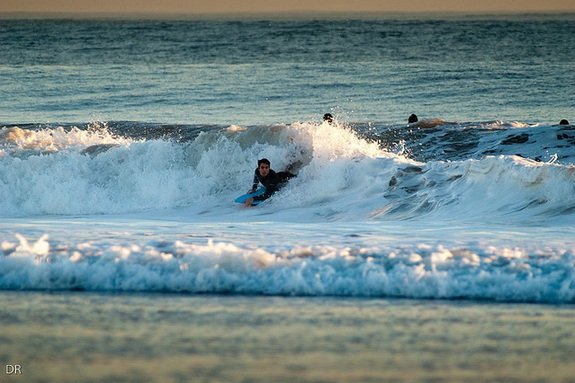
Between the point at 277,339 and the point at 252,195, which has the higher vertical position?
the point at 252,195

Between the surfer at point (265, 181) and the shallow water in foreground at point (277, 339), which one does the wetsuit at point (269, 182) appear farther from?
the shallow water in foreground at point (277, 339)

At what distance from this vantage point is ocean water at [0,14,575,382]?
745 cm

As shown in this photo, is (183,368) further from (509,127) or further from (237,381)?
(509,127)

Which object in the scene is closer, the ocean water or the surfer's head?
the ocean water

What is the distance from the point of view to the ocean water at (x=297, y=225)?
745cm

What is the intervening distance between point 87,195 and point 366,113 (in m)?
14.9

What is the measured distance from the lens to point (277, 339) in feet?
24.2

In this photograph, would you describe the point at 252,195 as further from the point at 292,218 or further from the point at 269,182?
the point at 292,218

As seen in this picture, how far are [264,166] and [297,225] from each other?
11.6 ft

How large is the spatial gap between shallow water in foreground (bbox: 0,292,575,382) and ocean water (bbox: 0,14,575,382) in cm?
3

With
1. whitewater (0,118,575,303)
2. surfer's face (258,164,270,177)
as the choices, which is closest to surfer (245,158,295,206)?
surfer's face (258,164,270,177)

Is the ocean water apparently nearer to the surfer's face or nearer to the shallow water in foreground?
the shallow water in foreground

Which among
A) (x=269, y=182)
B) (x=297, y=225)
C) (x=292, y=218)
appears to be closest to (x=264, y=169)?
(x=269, y=182)

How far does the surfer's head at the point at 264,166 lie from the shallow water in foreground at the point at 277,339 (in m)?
7.50
